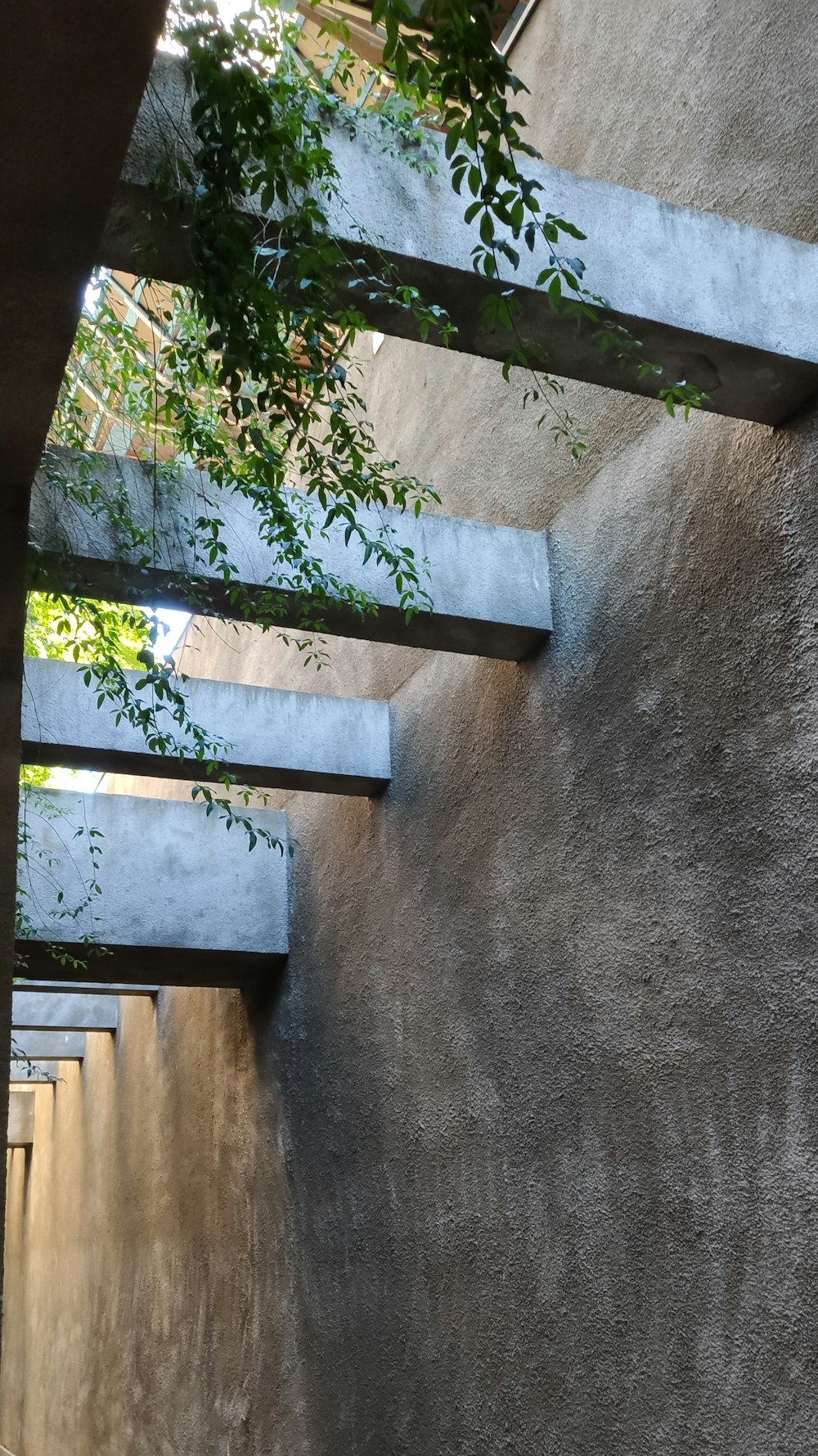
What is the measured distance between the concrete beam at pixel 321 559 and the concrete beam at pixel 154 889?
71.4 inches

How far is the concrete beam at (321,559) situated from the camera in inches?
144

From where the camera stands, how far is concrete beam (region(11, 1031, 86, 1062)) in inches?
415

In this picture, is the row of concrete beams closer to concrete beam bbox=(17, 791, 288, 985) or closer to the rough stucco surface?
the rough stucco surface

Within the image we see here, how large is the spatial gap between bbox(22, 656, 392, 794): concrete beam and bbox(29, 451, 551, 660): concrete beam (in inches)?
28.7

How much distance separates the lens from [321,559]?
3.90 meters

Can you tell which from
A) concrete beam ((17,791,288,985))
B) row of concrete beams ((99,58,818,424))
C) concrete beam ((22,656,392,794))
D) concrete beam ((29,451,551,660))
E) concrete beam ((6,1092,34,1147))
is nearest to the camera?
row of concrete beams ((99,58,818,424))

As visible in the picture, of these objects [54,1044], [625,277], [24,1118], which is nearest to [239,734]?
[625,277]

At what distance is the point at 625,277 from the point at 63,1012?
23.7 feet

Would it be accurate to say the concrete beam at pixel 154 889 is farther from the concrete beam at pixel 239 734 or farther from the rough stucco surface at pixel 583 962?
the concrete beam at pixel 239 734

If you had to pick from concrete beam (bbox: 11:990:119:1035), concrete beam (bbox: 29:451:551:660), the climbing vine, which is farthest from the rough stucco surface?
concrete beam (bbox: 11:990:119:1035)

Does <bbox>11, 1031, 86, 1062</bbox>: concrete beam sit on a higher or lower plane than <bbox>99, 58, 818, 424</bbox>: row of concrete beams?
lower

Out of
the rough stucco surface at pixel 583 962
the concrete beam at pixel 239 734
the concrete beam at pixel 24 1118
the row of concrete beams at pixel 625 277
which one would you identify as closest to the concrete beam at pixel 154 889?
the rough stucco surface at pixel 583 962

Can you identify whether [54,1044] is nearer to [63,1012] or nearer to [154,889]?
[63,1012]

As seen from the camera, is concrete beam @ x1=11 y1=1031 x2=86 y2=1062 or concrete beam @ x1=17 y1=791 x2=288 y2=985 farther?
concrete beam @ x1=11 y1=1031 x2=86 y2=1062
